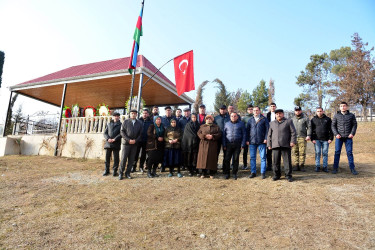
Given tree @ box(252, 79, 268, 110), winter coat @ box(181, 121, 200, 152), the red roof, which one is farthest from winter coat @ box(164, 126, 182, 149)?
tree @ box(252, 79, 268, 110)

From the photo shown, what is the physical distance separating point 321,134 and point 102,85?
31.9ft

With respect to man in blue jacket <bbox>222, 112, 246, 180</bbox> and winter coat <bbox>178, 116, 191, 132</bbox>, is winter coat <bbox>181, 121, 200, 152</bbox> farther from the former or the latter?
man in blue jacket <bbox>222, 112, 246, 180</bbox>

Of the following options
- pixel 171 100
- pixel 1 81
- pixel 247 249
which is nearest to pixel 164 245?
pixel 247 249

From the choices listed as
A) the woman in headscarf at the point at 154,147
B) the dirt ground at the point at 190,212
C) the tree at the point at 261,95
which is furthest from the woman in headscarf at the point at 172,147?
the tree at the point at 261,95

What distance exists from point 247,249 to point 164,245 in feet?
3.24

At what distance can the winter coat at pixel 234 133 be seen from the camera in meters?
6.41

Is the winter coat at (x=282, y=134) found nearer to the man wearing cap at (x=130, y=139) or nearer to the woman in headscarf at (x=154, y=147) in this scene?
the woman in headscarf at (x=154, y=147)

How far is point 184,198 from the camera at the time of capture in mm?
4781

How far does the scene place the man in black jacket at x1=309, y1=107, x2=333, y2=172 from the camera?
6672 mm

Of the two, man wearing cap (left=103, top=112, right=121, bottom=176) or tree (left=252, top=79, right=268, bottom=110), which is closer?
man wearing cap (left=103, top=112, right=121, bottom=176)

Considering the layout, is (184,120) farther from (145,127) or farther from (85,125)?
(85,125)

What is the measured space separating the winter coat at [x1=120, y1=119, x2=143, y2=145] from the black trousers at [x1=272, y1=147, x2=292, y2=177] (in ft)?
11.5

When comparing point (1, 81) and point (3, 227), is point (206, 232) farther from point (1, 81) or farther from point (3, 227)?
point (1, 81)

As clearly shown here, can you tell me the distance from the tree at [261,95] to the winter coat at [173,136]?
93.2 ft
